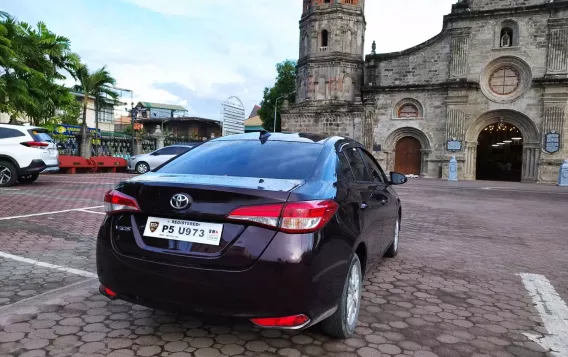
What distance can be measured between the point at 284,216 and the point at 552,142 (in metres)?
28.4

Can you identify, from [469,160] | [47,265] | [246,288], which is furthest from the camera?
[469,160]

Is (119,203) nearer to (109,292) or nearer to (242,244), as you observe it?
(109,292)

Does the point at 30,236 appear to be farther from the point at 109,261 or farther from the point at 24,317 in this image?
the point at 109,261

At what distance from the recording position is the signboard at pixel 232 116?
22.1m

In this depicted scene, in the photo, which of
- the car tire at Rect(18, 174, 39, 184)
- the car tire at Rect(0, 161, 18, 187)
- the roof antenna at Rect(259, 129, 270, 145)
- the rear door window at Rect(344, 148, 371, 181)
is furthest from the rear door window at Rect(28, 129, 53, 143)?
the rear door window at Rect(344, 148, 371, 181)

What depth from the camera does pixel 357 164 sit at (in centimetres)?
371

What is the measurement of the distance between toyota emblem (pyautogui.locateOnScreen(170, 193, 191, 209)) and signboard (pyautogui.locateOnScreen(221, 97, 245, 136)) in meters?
19.1

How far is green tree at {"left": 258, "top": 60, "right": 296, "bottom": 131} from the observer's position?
168 feet

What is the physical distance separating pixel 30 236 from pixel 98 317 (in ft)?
10.7

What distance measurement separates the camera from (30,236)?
556 centimetres

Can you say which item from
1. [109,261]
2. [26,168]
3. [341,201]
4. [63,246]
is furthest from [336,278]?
[26,168]

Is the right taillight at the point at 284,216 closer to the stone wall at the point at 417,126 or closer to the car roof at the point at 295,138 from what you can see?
the car roof at the point at 295,138

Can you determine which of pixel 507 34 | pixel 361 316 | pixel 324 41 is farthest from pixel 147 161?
pixel 507 34

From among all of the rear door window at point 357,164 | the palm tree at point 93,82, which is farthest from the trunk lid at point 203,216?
the palm tree at point 93,82
